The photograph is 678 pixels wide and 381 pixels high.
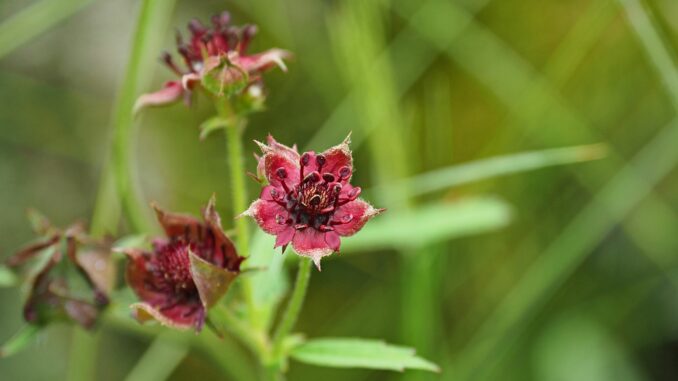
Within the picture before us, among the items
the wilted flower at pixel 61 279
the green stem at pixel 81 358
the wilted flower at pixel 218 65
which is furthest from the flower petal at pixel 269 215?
the green stem at pixel 81 358

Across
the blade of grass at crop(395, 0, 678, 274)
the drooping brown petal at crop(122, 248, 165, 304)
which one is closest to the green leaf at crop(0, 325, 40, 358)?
the drooping brown petal at crop(122, 248, 165, 304)

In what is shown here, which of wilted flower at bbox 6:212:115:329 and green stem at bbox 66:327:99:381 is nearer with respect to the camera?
wilted flower at bbox 6:212:115:329

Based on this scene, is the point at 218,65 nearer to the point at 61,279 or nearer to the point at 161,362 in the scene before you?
the point at 61,279

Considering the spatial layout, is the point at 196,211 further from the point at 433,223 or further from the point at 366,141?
the point at 433,223

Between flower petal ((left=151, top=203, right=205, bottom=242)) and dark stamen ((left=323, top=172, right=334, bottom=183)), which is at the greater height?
dark stamen ((left=323, top=172, right=334, bottom=183))

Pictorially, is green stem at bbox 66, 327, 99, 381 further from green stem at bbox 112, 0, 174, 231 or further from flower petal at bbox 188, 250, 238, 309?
flower petal at bbox 188, 250, 238, 309
